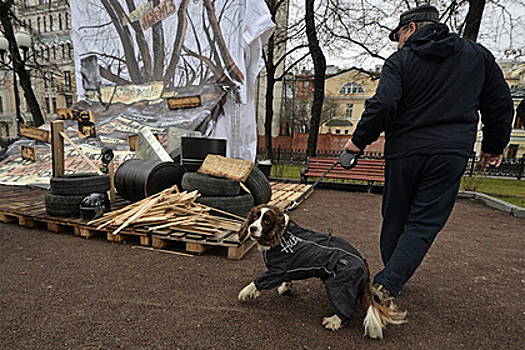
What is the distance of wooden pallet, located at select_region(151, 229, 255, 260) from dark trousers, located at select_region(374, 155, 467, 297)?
1.90 m

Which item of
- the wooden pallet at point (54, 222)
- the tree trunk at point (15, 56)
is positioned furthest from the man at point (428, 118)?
the tree trunk at point (15, 56)

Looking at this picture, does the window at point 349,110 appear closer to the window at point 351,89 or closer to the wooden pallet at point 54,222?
the window at point 351,89

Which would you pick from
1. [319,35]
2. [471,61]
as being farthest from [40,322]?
[319,35]

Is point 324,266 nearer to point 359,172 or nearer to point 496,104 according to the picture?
point 496,104

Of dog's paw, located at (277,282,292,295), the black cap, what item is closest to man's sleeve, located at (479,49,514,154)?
the black cap

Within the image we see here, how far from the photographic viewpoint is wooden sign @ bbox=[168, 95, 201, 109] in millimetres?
10016

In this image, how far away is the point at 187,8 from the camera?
10172 mm

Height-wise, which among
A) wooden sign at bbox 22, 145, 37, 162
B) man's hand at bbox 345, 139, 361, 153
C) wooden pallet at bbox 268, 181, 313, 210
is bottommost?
wooden pallet at bbox 268, 181, 313, 210

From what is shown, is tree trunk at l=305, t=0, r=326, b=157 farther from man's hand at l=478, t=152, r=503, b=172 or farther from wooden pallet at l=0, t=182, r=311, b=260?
man's hand at l=478, t=152, r=503, b=172

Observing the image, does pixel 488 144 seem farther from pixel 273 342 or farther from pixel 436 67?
pixel 273 342

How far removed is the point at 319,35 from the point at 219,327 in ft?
43.3

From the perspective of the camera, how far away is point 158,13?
10578 mm

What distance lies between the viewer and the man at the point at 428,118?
229cm

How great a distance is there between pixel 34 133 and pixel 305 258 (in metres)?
12.2
